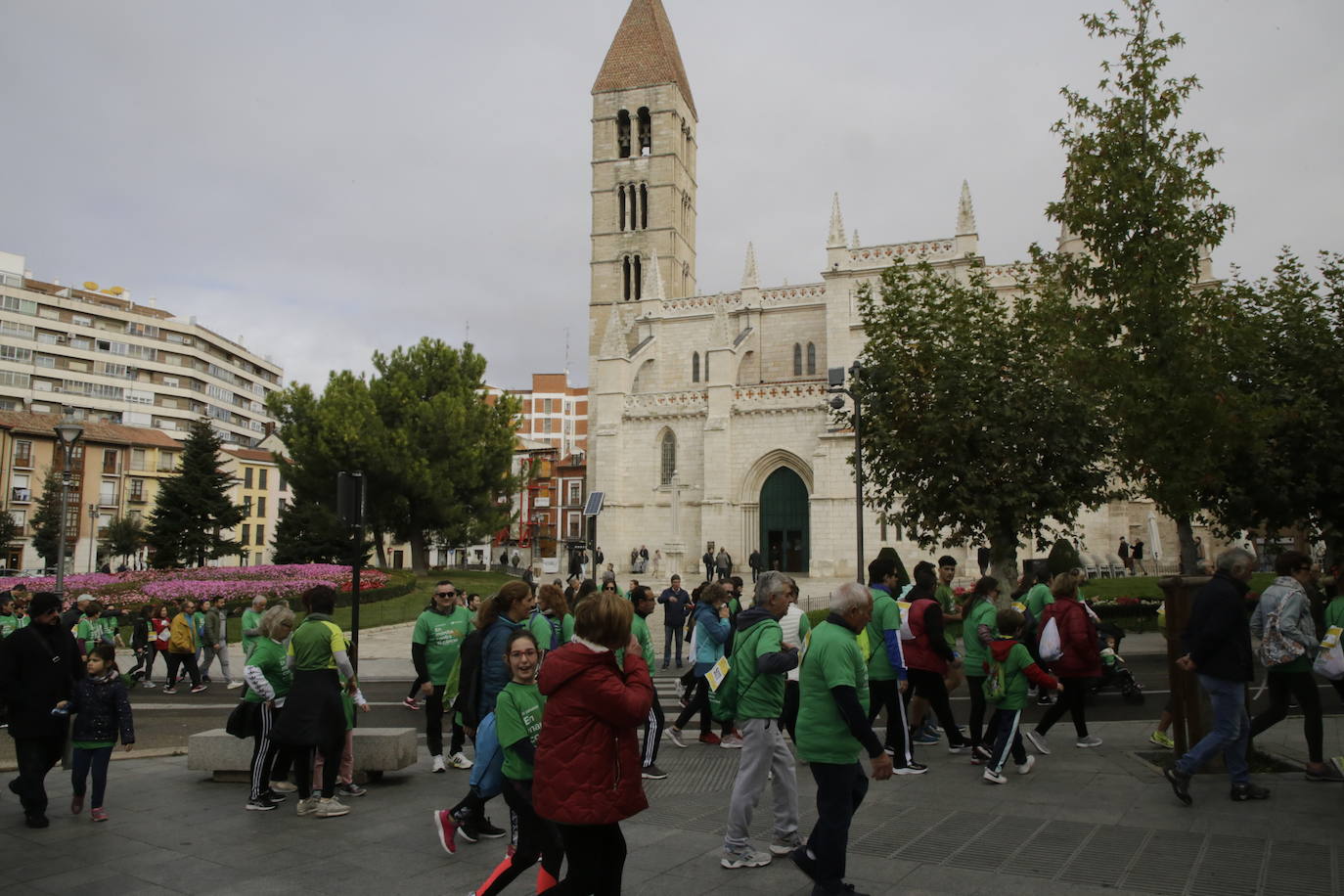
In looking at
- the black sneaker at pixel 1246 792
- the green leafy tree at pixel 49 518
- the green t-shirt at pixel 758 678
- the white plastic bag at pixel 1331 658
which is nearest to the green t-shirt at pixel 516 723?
the green t-shirt at pixel 758 678

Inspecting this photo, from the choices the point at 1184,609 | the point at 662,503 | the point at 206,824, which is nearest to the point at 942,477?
the point at 1184,609

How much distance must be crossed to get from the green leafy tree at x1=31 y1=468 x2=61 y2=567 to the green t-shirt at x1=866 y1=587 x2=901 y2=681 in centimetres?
5095

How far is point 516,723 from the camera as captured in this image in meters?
4.56

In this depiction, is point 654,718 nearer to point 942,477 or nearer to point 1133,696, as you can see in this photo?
point 1133,696

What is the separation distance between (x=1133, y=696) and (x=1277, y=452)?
823 centimetres

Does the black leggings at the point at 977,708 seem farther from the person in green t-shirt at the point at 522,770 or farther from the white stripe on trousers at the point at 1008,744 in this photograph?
the person in green t-shirt at the point at 522,770

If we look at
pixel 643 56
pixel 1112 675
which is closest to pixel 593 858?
pixel 1112 675

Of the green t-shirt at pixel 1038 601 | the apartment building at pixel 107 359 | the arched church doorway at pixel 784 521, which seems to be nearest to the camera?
the green t-shirt at pixel 1038 601

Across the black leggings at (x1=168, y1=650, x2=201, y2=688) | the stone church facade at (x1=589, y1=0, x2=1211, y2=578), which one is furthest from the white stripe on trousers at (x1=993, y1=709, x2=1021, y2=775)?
the stone church facade at (x1=589, y1=0, x2=1211, y2=578)

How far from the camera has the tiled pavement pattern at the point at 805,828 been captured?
16.1 feet

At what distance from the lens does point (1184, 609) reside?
7348mm

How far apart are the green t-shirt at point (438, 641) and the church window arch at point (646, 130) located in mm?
46287

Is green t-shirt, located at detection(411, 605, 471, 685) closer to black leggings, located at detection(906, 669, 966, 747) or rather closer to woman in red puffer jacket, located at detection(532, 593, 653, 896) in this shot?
black leggings, located at detection(906, 669, 966, 747)

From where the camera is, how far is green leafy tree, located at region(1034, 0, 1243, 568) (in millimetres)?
13492
